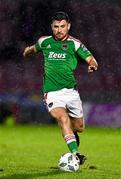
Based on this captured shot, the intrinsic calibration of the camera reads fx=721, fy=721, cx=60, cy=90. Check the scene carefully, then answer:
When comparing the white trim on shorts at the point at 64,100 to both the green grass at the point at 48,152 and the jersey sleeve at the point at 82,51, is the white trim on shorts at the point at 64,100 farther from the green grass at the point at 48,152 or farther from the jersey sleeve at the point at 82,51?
the green grass at the point at 48,152

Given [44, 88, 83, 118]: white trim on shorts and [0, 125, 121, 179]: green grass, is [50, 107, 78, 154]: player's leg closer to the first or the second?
[44, 88, 83, 118]: white trim on shorts

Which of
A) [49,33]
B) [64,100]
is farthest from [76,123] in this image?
[49,33]

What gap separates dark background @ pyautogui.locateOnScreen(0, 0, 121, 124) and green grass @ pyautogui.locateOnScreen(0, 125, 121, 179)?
2.84m

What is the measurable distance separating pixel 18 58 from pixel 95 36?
3.05 m

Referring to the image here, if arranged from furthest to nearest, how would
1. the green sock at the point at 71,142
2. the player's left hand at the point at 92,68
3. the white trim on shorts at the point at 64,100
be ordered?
the white trim on shorts at the point at 64,100 → the green sock at the point at 71,142 → the player's left hand at the point at 92,68

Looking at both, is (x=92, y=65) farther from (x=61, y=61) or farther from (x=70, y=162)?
(x=70, y=162)

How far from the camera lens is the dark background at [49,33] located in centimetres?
2519

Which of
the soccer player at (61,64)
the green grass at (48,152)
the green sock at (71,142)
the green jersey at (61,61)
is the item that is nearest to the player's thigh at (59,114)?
the soccer player at (61,64)

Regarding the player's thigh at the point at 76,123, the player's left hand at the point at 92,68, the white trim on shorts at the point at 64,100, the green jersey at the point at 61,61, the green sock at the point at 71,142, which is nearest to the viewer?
the player's left hand at the point at 92,68

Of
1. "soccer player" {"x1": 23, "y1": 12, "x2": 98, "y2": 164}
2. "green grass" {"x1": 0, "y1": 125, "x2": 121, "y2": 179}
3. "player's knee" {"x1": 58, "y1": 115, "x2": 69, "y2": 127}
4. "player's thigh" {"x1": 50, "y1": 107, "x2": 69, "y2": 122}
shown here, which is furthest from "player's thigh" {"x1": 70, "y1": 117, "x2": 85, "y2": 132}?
"player's knee" {"x1": 58, "y1": 115, "x2": 69, "y2": 127}

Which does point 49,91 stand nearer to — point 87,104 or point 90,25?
point 87,104

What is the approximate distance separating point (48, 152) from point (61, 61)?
5.23m

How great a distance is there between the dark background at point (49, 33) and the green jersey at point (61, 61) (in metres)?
14.3

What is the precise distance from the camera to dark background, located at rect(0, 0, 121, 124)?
2519 cm
